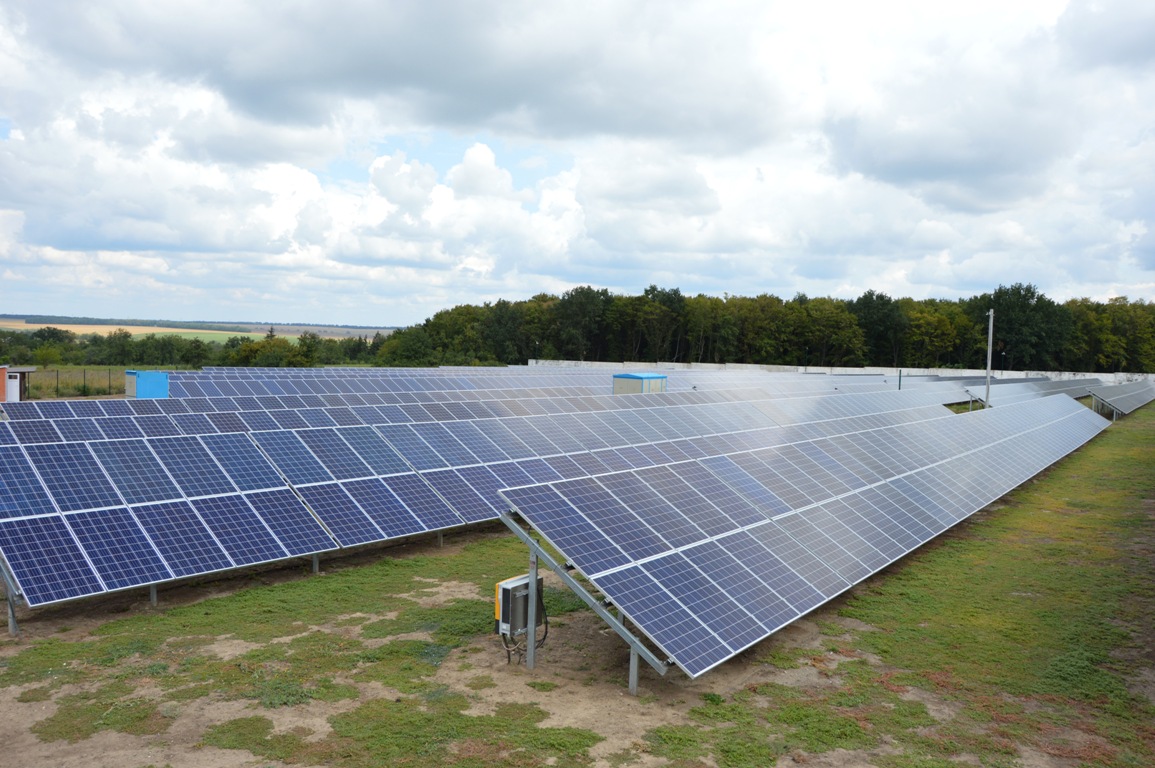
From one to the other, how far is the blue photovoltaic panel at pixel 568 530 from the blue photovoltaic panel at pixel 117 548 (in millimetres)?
7027

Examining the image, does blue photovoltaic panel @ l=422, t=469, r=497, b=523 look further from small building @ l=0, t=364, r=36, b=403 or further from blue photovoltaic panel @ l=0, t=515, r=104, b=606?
small building @ l=0, t=364, r=36, b=403

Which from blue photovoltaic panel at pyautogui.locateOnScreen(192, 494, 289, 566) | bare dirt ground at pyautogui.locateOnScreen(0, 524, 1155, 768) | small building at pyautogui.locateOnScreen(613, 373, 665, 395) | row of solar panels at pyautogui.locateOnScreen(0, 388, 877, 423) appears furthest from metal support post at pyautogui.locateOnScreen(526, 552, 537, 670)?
small building at pyautogui.locateOnScreen(613, 373, 665, 395)

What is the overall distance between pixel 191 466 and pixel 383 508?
4.37 m

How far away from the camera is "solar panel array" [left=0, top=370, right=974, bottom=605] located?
14.1 meters

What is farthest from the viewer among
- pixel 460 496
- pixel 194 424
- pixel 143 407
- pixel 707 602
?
pixel 143 407

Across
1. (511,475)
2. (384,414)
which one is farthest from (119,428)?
(511,475)

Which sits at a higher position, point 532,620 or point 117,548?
point 117,548

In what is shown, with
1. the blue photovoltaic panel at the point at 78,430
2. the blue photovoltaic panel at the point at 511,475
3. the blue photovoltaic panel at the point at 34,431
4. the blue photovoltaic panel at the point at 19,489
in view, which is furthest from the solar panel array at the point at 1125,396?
the blue photovoltaic panel at the point at 19,489

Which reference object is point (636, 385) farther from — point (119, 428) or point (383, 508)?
point (119, 428)

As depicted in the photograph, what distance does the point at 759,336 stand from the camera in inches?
4609

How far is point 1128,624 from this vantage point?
49.8 ft

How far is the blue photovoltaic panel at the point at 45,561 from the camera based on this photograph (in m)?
12.6

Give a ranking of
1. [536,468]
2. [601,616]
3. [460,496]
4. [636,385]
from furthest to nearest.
A: [636,385] → [536,468] → [460,496] → [601,616]

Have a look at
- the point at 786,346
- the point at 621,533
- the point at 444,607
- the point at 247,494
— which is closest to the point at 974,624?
the point at 621,533
